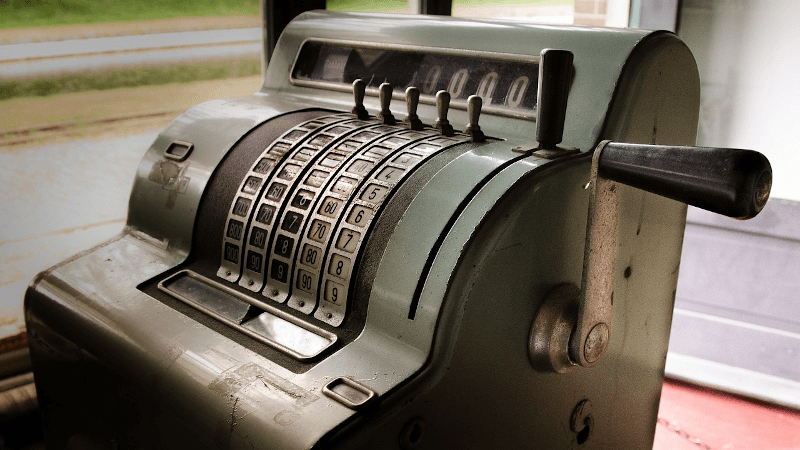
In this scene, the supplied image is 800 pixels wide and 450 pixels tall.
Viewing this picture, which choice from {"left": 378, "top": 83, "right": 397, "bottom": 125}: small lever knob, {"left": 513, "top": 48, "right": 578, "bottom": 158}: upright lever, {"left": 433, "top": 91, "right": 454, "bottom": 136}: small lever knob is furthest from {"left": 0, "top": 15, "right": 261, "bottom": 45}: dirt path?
{"left": 513, "top": 48, "right": 578, "bottom": 158}: upright lever

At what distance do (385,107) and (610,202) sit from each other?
55cm

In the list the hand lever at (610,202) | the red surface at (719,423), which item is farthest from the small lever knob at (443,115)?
the red surface at (719,423)

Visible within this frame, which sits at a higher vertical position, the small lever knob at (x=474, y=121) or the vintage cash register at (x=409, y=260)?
the small lever knob at (x=474, y=121)

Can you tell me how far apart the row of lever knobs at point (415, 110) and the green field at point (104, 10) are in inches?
34.8

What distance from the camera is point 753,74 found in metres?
2.63

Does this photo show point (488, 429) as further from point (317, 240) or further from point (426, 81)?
point (426, 81)

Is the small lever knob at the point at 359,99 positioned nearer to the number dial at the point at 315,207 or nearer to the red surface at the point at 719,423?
the number dial at the point at 315,207

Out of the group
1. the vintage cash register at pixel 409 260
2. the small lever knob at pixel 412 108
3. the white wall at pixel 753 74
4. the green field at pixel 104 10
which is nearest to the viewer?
the vintage cash register at pixel 409 260

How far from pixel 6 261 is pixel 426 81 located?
1313 mm

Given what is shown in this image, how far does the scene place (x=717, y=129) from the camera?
2752 mm

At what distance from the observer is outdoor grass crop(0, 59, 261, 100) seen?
6.34ft

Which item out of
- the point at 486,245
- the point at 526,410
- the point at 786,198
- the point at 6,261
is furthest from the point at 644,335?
the point at 6,261

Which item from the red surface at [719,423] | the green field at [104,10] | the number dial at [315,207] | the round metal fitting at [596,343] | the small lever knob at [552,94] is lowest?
the red surface at [719,423]

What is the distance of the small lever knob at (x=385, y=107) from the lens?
59.3 inches
